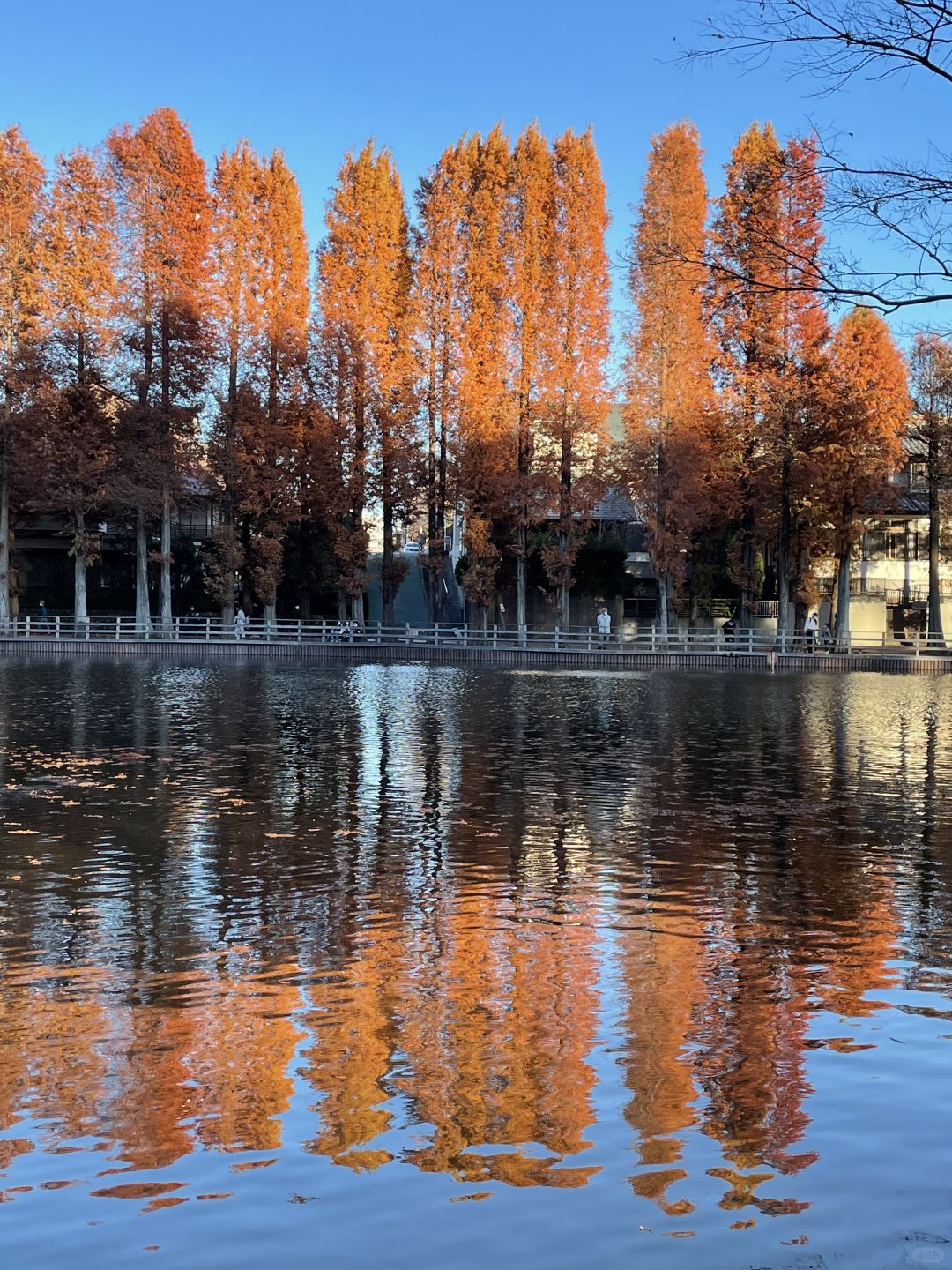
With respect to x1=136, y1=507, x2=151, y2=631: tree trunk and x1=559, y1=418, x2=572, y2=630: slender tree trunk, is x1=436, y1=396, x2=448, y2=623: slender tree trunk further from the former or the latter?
x1=136, y1=507, x2=151, y2=631: tree trunk

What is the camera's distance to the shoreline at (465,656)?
41.0m

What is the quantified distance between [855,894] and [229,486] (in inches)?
1599

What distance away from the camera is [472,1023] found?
5.98 m

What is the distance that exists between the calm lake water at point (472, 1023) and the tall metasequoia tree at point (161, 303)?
113 feet

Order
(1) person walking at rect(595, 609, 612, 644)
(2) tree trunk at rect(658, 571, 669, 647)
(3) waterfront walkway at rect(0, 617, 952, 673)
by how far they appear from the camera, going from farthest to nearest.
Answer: (1) person walking at rect(595, 609, 612, 644) < (2) tree trunk at rect(658, 571, 669, 647) < (3) waterfront walkway at rect(0, 617, 952, 673)

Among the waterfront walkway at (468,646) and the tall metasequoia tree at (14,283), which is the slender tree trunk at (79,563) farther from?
the tall metasequoia tree at (14,283)

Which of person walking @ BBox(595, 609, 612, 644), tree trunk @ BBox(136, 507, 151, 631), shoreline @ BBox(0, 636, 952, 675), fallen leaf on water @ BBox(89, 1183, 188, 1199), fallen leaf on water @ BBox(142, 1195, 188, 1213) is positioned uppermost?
tree trunk @ BBox(136, 507, 151, 631)

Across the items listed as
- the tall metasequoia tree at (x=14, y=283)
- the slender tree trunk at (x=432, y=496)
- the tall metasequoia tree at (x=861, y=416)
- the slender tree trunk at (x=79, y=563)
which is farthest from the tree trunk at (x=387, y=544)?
the tall metasequoia tree at (x=861, y=416)

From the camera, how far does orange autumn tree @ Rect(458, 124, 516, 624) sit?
45.5 m

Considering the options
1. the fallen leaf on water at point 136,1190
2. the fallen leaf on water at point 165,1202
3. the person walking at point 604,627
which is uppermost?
the person walking at point 604,627

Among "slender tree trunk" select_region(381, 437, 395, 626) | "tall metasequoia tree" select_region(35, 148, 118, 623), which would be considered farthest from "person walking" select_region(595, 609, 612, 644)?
"tall metasequoia tree" select_region(35, 148, 118, 623)

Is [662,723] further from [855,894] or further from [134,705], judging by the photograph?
[855,894]

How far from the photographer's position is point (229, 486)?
1866 inches

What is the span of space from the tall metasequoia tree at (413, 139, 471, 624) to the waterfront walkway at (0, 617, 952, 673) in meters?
3.29
